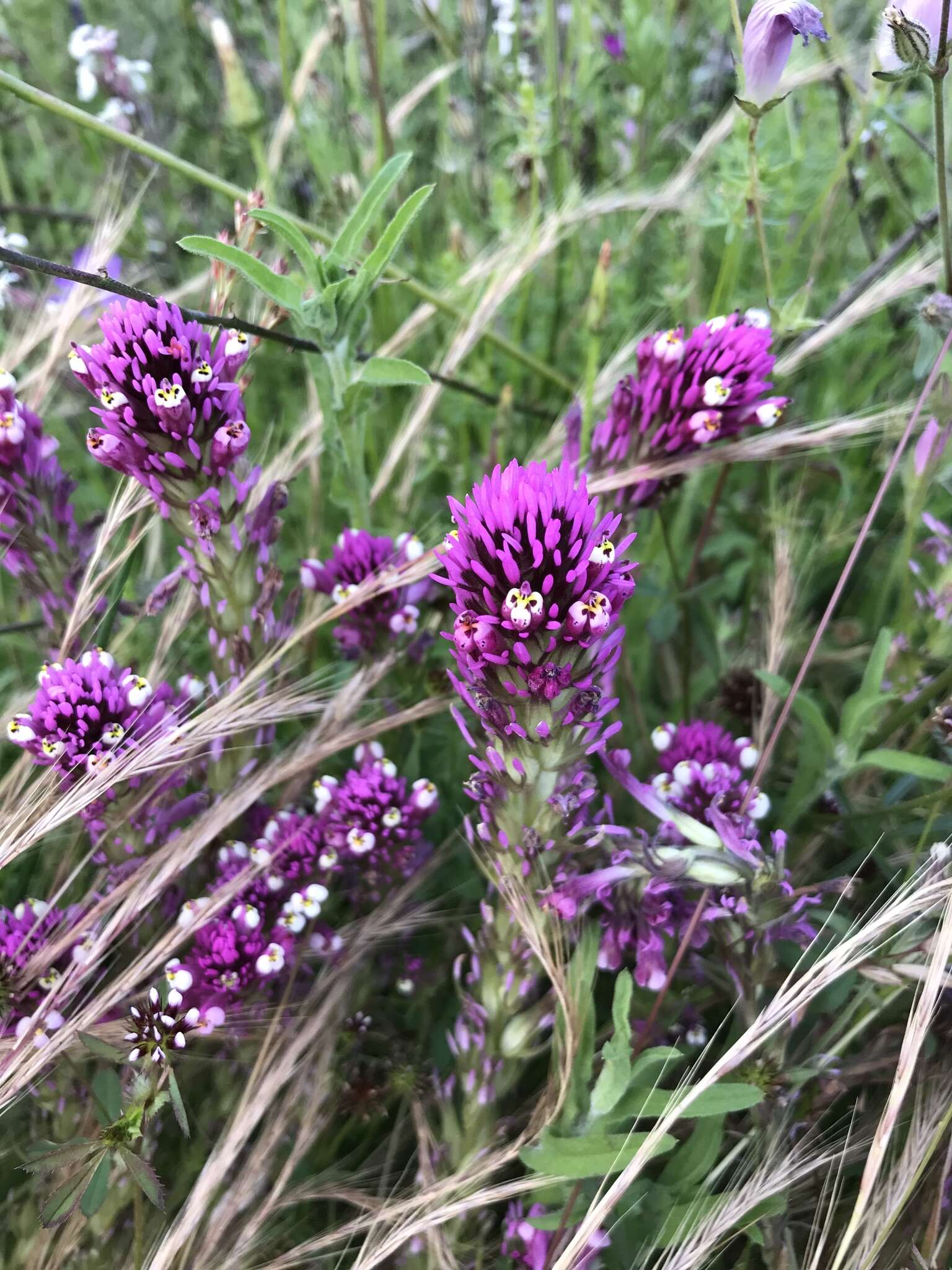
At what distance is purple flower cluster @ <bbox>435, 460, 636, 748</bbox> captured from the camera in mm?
681

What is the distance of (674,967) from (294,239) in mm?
784

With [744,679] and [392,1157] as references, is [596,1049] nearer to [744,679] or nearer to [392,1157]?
[392,1157]

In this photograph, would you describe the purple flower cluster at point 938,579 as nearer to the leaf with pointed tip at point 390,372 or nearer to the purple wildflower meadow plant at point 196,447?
the leaf with pointed tip at point 390,372

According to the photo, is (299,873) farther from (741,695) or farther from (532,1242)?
(741,695)

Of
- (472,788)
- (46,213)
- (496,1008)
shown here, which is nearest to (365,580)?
(472,788)

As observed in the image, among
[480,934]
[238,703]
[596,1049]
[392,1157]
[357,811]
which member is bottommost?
[392,1157]

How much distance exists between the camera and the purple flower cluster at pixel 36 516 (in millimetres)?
980

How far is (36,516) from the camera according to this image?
3.37 ft

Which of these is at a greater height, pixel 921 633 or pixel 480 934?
pixel 921 633

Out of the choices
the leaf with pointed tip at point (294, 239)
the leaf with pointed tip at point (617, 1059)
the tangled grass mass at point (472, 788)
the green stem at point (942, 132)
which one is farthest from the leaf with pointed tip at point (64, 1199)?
the green stem at point (942, 132)

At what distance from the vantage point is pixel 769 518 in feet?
4.48

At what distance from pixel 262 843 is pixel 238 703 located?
0.46 ft

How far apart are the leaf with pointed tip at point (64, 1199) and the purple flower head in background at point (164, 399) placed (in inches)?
23.1

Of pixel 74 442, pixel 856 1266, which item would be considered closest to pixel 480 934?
pixel 856 1266
